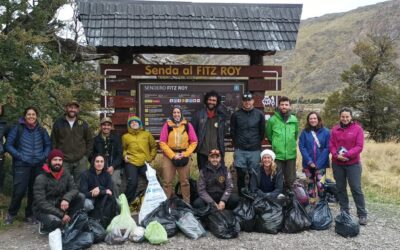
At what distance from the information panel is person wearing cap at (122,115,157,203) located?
2.52ft

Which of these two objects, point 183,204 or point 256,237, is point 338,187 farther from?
point 183,204

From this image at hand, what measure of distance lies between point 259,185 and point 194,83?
8.26 feet

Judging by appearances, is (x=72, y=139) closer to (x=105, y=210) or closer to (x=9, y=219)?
(x=105, y=210)

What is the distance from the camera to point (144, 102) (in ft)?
27.8

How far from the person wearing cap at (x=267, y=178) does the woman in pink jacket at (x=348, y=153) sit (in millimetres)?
950

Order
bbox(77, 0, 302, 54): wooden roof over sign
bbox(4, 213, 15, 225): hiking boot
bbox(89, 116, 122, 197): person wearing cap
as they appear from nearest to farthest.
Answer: bbox(4, 213, 15, 225): hiking boot, bbox(89, 116, 122, 197): person wearing cap, bbox(77, 0, 302, 54): wooden roof over sign

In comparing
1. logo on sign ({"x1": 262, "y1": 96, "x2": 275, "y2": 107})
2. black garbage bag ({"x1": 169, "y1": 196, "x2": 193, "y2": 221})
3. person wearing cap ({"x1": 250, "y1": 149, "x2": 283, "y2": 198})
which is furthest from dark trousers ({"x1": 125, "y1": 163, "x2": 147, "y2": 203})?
logo on sign ({"x1": 262, "y1": 96, "x2": 275, "y2": 107})

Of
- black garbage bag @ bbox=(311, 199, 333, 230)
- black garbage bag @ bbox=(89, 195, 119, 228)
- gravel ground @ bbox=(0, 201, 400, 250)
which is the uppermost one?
black garbage bag @ bbox=(89, 195, 119, 228)

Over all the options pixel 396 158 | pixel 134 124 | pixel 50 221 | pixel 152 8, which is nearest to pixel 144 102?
pixel 134 124

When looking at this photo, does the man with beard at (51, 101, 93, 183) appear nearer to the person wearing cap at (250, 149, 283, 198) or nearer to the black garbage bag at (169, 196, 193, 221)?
the black garbage bag at (169, 196, 193, 221)

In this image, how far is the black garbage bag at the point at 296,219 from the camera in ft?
22.0

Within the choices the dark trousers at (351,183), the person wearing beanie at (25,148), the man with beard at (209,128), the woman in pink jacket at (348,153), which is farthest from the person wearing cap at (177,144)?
the dark trousers at (351,183)

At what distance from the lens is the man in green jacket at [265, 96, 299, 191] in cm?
765

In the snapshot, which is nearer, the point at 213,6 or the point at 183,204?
the point at 183,204
